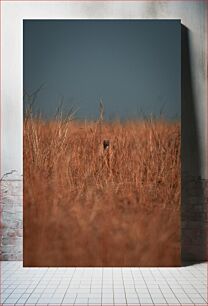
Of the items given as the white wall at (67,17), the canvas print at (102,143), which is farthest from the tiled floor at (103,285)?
the white wall at (67,17)

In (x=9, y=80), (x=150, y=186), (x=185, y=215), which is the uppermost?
(x=9, y=80)

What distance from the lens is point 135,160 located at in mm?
4336

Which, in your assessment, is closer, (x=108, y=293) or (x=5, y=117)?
(x=108, y=293)

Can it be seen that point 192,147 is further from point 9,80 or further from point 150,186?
point 9,80

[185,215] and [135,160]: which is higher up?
[135,160]

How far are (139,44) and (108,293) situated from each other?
224 cm

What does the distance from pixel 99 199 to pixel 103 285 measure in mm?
858

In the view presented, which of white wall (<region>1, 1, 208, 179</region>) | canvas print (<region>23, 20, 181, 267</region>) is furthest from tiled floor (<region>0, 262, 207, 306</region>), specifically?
white wall (<region>1, 1, 208, 179</region>)

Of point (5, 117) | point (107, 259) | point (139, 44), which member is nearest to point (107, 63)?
point (139, 44)

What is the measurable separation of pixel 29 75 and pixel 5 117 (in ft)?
1.59

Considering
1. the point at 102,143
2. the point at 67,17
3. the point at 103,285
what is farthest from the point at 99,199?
the point at 67,17

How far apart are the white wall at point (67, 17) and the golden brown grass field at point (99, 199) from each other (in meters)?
0.29

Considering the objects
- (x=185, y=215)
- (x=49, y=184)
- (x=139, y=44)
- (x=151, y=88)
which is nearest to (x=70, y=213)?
(x=49, y=184)

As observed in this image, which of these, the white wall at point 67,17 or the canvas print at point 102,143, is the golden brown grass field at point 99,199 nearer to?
the canvas print at point 102,143
